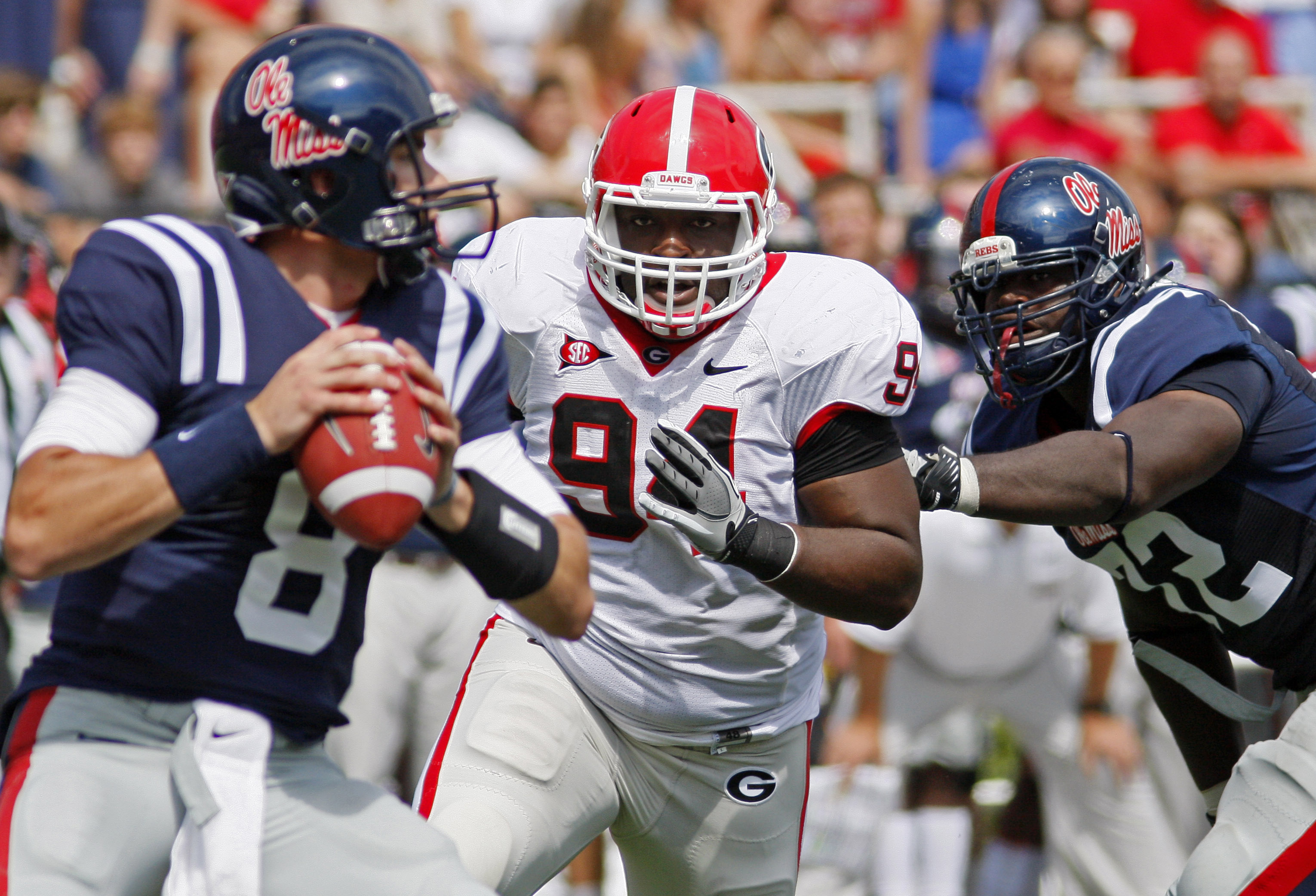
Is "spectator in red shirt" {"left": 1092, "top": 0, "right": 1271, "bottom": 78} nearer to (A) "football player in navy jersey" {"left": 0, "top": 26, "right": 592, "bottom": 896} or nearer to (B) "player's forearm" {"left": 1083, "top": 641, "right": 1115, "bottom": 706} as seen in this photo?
(B) "player's forearm" {"left": 1083, "top": 641, "right": 1115, "bottom": 706}

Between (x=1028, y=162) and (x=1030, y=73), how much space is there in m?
4.43

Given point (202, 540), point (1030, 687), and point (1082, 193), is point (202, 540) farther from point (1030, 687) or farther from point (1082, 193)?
point (1030, 687)

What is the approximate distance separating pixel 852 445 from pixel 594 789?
875 mm

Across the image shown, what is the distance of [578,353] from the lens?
10.4ft

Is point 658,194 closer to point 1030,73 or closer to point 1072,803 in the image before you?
point 1072,803

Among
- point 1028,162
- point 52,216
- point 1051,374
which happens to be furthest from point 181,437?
point 52,216

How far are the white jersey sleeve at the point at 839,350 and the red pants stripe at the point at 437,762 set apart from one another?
2.86ft

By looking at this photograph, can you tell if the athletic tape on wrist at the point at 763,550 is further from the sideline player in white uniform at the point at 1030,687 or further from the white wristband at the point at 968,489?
the sideline player in white uniform at the point at 1030,687

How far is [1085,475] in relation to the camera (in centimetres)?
286

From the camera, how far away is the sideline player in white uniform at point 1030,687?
5418mm

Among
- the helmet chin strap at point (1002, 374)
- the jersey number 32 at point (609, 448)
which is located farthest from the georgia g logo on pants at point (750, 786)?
the helmet chin strap at point (1002, 374)

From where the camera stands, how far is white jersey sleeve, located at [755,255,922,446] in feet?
9.88

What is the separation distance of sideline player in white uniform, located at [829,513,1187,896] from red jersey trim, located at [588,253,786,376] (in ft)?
8.13

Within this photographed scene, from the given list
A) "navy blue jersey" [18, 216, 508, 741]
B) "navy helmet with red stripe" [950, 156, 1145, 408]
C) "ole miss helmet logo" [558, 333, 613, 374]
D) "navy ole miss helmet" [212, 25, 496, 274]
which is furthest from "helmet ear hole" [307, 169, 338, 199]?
"navy helmet with red stripe" [950, 156, 1145, 408]
